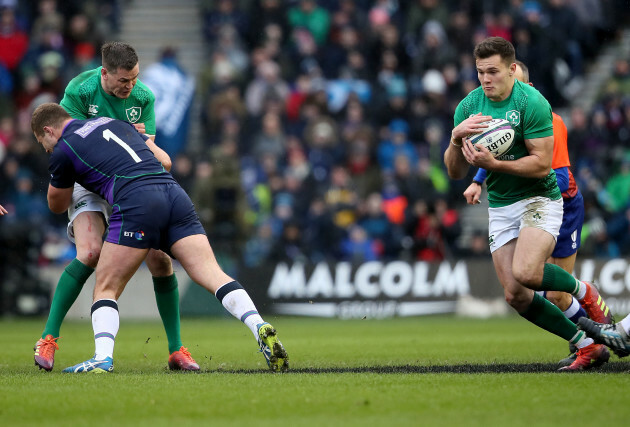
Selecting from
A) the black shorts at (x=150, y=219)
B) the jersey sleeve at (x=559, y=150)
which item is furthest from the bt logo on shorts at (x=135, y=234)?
the jersey sleeve at (x=559, y=150)

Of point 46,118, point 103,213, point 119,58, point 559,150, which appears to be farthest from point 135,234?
point 559,150

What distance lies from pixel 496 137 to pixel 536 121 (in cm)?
33

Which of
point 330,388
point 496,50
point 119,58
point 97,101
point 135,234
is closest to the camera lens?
point 330,388

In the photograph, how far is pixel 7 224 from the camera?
16.8 metres

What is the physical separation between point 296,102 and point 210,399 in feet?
43.2

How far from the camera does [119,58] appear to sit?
8.01 m

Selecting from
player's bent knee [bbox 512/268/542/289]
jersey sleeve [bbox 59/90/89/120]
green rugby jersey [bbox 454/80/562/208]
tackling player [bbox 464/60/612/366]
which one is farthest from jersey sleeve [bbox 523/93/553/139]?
jersey sleeve [bbox 59/90/89/120]

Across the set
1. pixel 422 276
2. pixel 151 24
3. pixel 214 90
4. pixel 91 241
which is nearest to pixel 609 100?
pixel 422 276

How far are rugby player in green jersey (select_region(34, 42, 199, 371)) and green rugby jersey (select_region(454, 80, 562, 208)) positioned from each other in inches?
104

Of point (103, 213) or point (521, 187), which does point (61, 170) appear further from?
point (521, 187)

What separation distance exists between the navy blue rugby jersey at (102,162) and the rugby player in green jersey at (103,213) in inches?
17.1

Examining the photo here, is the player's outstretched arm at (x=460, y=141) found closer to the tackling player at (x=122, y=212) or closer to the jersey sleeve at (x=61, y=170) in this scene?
the tackling player at (x=122, y=212)

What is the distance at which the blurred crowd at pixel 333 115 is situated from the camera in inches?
670

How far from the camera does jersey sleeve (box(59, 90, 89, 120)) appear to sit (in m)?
8.59
